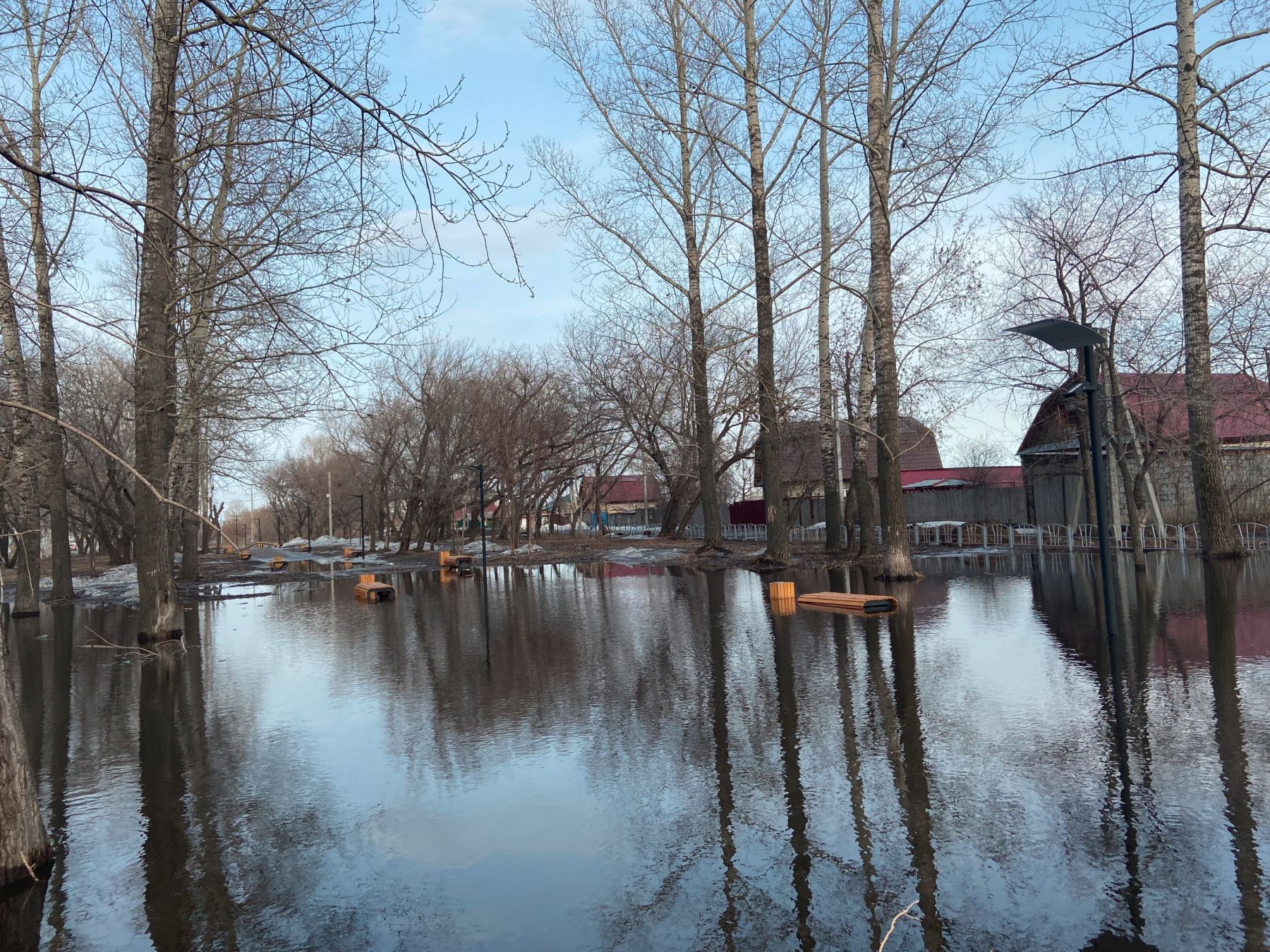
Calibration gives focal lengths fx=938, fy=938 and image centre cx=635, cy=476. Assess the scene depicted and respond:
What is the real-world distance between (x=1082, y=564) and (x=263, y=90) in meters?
19.9

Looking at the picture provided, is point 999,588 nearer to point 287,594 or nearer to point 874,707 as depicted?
point 874,707

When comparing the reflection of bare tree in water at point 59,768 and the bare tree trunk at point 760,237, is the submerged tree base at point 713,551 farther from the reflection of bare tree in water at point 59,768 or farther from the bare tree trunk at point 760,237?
the reflection of bare tree in water at point 59,768

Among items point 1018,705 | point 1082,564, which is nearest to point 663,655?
point 1018,705

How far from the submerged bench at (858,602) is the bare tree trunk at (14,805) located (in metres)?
10.7

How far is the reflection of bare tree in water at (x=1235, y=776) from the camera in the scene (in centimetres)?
365

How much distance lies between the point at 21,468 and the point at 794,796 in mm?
15257

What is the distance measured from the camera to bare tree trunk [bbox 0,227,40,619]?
12.1 m

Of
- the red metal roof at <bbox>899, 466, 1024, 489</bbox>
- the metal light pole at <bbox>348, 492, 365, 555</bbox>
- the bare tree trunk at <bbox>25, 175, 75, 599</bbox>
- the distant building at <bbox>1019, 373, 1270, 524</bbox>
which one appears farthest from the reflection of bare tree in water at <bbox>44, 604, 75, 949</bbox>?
the red metal roof at <bbox>899, 466, 1024, 489</bbox>

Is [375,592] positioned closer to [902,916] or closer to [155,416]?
[155,416]

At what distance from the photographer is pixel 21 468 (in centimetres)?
1559

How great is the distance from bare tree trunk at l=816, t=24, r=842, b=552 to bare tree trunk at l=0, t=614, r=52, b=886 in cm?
2039

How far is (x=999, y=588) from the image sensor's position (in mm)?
16266

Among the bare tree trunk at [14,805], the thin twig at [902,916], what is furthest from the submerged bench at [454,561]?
the thin twig at [902,916]

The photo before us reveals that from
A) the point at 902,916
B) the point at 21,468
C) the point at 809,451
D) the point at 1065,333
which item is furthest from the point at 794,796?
the point at 809,451
